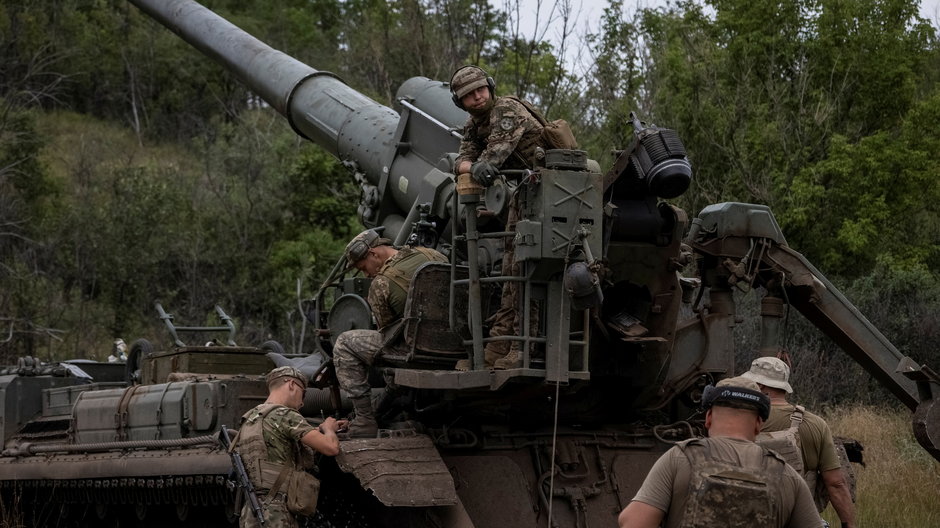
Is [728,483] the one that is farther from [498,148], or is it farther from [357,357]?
[357,357]

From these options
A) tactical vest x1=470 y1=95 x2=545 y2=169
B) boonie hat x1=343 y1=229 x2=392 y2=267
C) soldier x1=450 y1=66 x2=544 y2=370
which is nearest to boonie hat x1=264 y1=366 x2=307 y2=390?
soldier x1=450 y1=66 x2=544 y2=370

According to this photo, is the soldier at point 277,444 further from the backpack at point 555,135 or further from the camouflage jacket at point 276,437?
the backpack at point 555,135

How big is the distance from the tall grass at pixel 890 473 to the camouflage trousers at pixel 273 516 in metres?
5.77

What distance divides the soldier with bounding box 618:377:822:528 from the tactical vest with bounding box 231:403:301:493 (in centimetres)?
317

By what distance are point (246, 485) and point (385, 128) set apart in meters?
3.93

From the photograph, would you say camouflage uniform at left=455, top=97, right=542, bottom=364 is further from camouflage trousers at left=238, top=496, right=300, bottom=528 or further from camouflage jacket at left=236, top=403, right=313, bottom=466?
camouflage trousers at left=238, top=496, right=300, bottom=528

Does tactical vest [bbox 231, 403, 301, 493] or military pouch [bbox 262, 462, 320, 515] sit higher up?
tactical vest [bbox 231, 403, 301, 493]

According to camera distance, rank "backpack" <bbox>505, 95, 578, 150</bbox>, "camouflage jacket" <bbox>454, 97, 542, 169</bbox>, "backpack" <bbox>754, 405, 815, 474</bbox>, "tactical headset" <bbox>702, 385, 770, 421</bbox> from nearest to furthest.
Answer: "tactical headset" <bbox>702, 385, 770, 421</bbox> → "backpack" <bbox>754, 405, 815, 474</bbox> → "camouflage jacket" <bbox>454, 97, 542, 169</bbox> → "backpack" <bbox>505, 95, 578, 150</bbox>

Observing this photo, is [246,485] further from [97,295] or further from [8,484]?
[97,295]

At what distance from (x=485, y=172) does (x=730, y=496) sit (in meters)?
3.39

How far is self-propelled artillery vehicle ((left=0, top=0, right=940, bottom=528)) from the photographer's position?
7.70 meters

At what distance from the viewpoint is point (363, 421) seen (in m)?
8.52

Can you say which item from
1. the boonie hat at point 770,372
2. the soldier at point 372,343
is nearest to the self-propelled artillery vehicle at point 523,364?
the soldier at point 372,343

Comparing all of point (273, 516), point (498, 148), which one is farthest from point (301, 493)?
point (498, 148)
